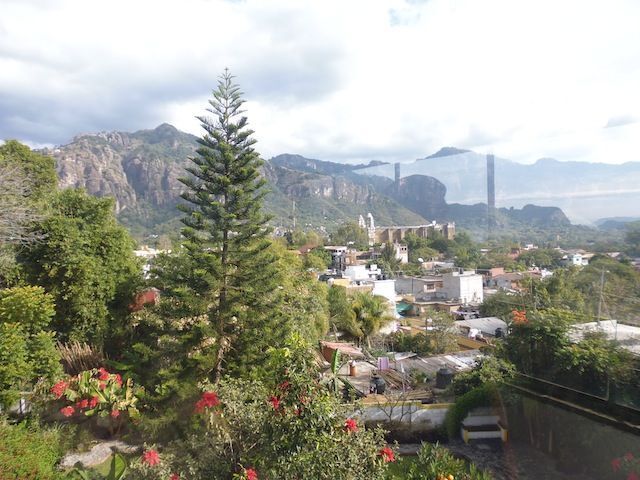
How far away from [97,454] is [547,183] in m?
17.5

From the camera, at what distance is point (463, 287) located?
21047mm

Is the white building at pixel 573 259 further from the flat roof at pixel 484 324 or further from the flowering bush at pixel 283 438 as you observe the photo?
the flowering bush at pixel 283 438

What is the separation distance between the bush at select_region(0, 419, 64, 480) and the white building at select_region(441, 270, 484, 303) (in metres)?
19.0

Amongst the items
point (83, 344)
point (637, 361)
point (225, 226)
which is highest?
point (225, 226)

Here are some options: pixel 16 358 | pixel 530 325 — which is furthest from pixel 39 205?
pixel 530 325

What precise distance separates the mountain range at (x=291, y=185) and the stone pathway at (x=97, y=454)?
33.7 metres

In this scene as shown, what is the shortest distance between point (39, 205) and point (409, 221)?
59.5 metres

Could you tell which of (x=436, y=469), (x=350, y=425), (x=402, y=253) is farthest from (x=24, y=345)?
(x=402, y=253)

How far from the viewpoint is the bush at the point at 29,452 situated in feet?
11.7

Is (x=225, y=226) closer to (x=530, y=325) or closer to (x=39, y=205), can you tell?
(x=39, y=205)

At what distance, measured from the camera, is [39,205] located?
258 inches

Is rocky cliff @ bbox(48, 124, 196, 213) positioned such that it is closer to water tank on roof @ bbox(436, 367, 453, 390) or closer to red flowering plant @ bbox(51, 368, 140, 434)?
red flowering plant @ bbox(51, 368, 140, 434)

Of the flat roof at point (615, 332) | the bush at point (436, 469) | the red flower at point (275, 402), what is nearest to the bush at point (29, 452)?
the red flower at point (275, 402)

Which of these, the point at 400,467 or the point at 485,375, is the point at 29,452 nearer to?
the point at 400,467
